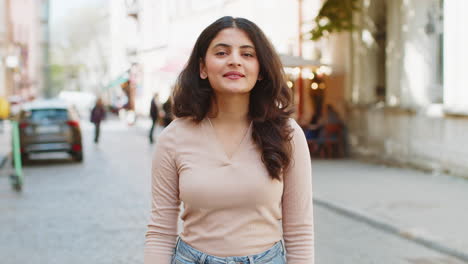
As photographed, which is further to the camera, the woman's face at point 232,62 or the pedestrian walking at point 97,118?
the pedestrian walking at point 97,118

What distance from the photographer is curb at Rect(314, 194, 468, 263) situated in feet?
25.5

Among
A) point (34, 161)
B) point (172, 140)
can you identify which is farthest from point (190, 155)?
point (34, 161)

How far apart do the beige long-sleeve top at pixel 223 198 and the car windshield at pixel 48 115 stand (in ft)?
56.7

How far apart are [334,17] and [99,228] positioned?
1131 centimetres

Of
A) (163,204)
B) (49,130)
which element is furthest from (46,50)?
(163,204)

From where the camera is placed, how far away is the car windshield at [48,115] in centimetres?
1947

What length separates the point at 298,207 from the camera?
270 cm

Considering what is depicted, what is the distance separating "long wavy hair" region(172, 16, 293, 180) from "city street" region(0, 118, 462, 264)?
15.6 feet

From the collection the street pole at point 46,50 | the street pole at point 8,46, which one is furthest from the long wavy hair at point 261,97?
the street pole at point 46,50

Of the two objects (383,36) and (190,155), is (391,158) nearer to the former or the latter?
(383,36)

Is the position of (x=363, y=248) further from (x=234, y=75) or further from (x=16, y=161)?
(x=16, y=161)

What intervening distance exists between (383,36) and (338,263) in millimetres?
12948

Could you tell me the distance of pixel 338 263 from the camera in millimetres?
7242

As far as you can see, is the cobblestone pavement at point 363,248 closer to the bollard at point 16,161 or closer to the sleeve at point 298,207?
the sleeve at point 298,207
